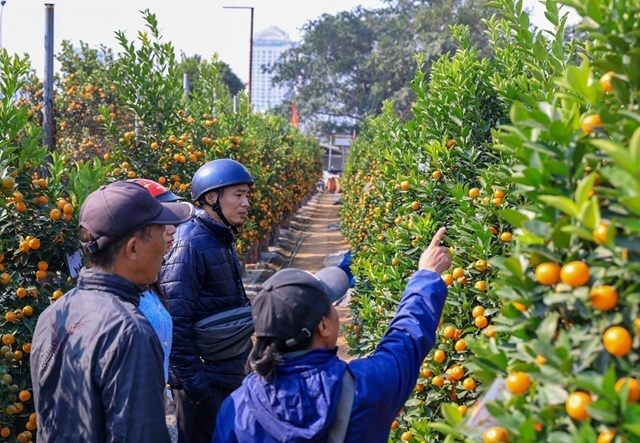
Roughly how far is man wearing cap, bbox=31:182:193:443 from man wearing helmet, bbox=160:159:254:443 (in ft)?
3.56

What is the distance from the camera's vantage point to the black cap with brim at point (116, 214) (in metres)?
2.38

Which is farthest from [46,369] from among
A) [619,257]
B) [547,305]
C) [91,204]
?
[619,257]

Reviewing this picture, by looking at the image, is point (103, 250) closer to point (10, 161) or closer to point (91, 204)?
point (91, 204)

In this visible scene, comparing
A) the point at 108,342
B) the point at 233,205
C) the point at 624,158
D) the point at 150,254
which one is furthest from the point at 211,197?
the point at 624,158

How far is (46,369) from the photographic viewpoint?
227 cm

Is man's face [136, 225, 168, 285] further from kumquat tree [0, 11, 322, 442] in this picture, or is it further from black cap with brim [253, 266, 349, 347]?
kumquat tree [0, 11, 322, 442]

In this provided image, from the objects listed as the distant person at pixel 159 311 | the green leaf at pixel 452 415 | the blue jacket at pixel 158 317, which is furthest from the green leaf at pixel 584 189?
the blue jacket at pixel 158 317

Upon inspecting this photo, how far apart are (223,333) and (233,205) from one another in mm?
731

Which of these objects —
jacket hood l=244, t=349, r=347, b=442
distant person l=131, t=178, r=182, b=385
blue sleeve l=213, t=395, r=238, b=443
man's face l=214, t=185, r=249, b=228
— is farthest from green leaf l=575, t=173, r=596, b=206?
man's face l=214, t=185, r=249, b=228

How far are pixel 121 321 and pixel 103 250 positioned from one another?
1.06 ft

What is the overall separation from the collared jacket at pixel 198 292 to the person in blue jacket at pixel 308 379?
1.39 metres

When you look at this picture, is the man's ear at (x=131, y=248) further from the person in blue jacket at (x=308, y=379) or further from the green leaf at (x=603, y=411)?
the green leaf at (x=603, y=411)

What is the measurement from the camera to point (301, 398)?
203 cm

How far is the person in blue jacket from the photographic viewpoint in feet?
6.64
